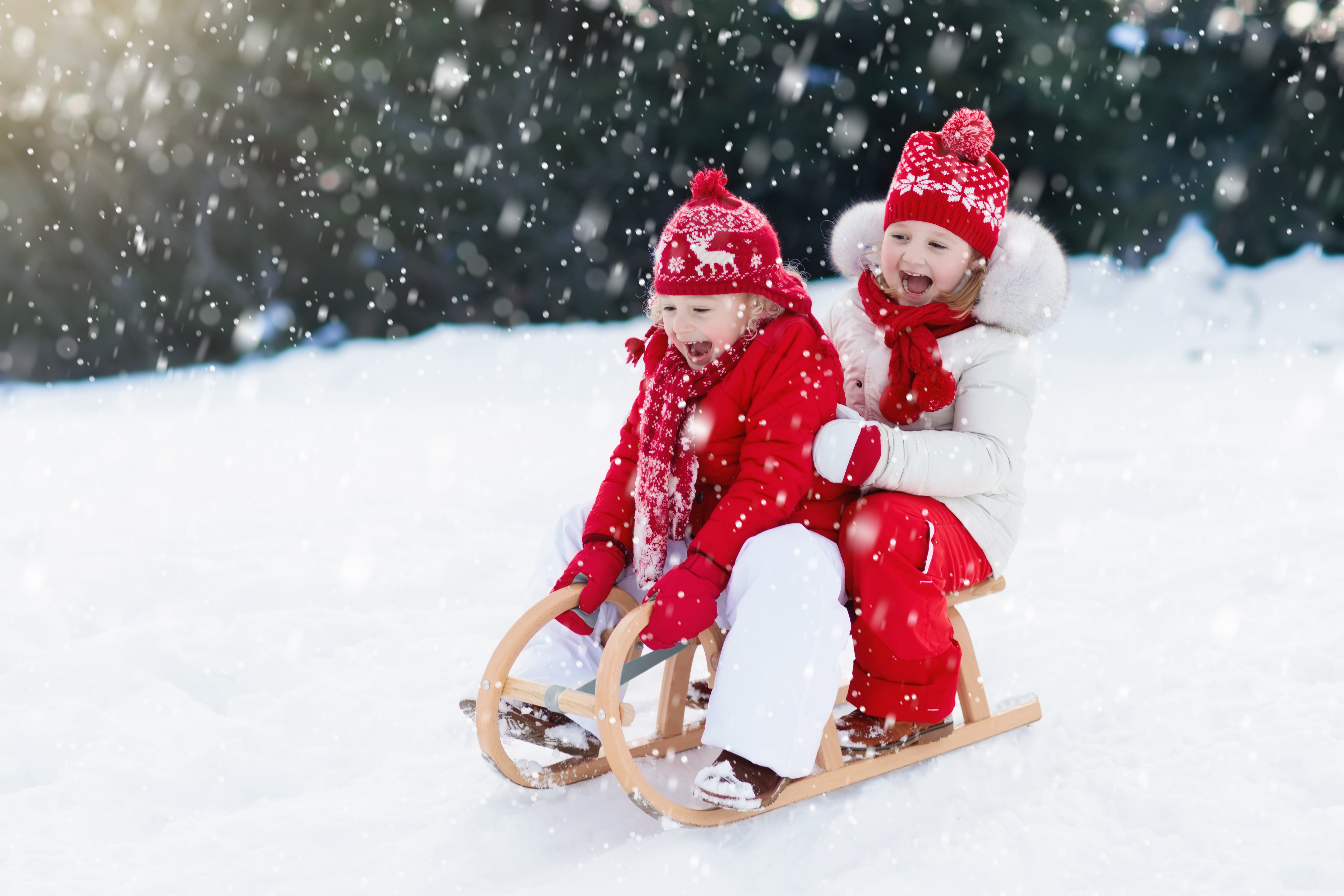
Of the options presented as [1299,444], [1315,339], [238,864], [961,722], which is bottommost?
[238,864]

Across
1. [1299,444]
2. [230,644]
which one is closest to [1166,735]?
[230,644]

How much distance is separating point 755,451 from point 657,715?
30.8 inches

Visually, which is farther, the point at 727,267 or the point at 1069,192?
the point at 1069,192

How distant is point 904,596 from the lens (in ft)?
6.96

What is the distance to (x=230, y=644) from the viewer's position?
9.91ft

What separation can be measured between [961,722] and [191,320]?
8.03m

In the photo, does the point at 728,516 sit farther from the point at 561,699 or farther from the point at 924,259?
the point at 924,259

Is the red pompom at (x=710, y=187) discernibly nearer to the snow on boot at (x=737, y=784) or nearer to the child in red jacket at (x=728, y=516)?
the child in red jacket at (x=728, y=516)

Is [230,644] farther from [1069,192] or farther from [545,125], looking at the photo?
[1069,192]

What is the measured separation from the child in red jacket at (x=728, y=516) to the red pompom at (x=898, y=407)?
0.42 ft

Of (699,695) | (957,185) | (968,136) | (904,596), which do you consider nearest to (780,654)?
(904,596)

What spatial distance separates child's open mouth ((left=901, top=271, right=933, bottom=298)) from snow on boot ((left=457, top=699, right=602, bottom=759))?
1.19 m

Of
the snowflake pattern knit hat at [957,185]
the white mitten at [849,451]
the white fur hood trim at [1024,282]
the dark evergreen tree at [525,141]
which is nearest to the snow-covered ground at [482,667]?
the white mitten at [849,451]

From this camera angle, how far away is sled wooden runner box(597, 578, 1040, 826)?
6.46 feet
